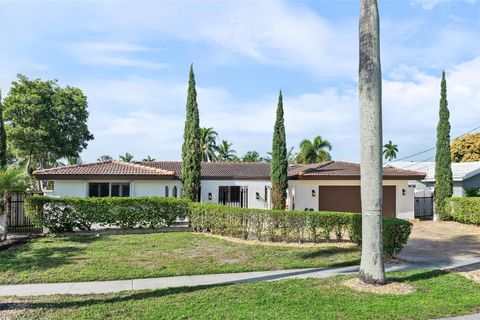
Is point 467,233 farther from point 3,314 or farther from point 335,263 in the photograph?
point 3,314

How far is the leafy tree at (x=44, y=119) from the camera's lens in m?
31.8

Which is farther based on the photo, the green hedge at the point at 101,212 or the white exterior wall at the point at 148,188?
the white exterior wall at the point at 148,188

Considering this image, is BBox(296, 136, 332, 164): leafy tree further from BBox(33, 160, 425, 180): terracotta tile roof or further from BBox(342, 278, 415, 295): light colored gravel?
BBox(342, 278, 415, 295): light colored gravel

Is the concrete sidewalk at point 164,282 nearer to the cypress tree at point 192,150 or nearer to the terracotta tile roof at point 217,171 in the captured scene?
the cypress tree at point 192,150

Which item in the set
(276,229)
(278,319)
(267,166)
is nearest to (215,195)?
(267,166)

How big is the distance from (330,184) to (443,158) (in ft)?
22.4

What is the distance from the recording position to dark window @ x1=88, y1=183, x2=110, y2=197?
20.4 m

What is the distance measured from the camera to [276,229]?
46.7 feet

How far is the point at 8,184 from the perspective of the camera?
46.7 feet

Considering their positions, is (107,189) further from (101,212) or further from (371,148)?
(371,148)

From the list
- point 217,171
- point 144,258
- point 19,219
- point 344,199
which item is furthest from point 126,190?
point 344,199

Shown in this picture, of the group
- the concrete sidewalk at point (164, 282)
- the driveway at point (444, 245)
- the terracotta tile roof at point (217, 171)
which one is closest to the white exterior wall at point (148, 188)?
the terracotta tile roof at point (217, 171)

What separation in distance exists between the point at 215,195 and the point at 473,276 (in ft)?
60.6

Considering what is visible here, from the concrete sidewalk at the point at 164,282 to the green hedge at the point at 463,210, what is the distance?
13174 mm
